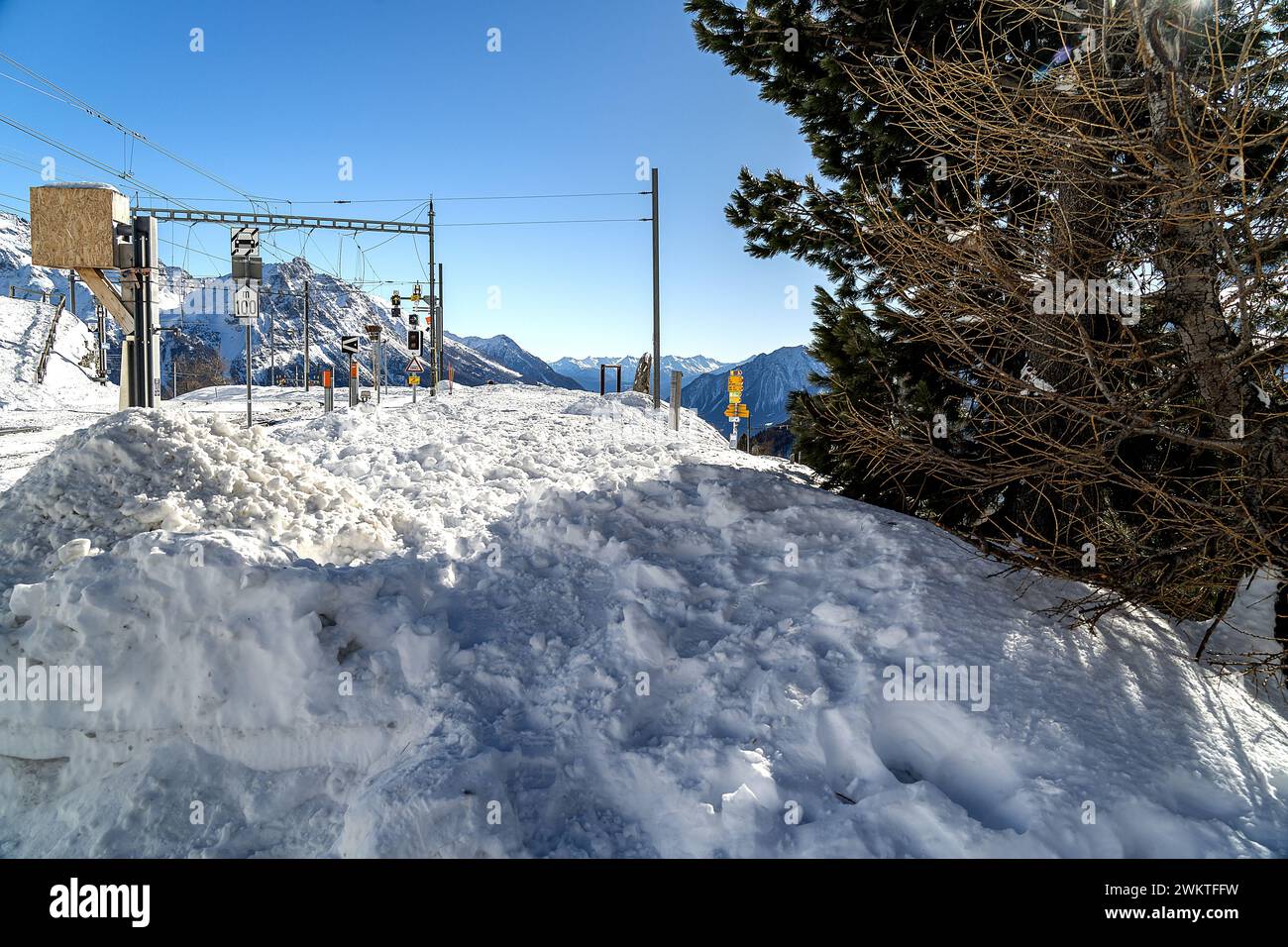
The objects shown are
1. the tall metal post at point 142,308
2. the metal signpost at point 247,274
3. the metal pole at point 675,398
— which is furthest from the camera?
the metal pole at point 675,398

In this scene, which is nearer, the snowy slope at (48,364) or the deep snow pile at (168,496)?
the deep snow pile at (168,496)

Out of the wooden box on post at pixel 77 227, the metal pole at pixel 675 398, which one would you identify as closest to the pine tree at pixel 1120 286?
the metal pole at pixel 675 398

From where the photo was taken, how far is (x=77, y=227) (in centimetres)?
925

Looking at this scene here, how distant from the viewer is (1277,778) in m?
3.19

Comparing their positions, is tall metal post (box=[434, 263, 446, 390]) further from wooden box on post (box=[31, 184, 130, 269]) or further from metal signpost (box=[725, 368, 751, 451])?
wooden box on post (box=[31, 184, 130, 269])

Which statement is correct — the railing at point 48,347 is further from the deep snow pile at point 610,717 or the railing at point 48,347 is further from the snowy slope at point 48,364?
the deep snow pile at point 610,717

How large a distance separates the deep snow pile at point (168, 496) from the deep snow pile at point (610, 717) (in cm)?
18

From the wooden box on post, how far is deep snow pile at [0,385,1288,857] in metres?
6.38

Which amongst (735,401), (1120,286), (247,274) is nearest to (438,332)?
(735,401)

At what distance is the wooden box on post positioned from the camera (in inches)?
359

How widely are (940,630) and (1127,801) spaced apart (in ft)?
4.04

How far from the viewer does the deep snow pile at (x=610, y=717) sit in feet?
A: 9.92

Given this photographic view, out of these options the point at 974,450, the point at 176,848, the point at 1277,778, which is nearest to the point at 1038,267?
the point at 974,450

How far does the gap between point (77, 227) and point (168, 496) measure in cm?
722
